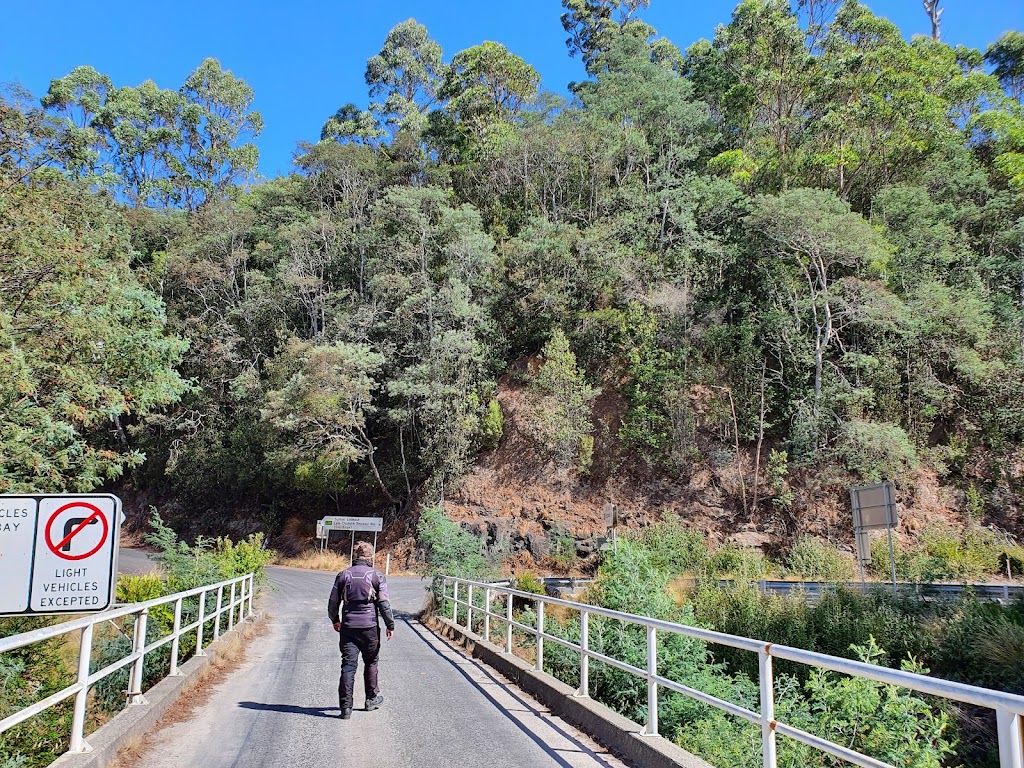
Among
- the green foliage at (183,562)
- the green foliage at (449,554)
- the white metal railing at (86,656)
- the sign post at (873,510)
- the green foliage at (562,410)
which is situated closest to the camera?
the white metal railing at (86,656)

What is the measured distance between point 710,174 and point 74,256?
36.9 m

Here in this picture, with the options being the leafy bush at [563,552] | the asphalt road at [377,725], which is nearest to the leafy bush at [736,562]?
the leafy bush at [563,552]

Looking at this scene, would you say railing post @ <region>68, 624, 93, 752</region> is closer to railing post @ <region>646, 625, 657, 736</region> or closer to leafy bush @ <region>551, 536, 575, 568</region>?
railing post @ <region>646, 625, 657, 736</region>

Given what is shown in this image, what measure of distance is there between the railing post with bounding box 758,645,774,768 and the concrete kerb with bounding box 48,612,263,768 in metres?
4.47

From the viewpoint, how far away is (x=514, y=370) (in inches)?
1571

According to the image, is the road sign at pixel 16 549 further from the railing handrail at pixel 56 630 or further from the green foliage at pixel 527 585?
the green foliage at pixel 527 585

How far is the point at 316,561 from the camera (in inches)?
1499

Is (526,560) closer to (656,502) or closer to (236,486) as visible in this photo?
(656,502)

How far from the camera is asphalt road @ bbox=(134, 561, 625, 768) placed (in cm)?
575

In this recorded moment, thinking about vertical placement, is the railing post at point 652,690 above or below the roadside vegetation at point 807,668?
above

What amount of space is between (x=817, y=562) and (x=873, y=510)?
36.6ft

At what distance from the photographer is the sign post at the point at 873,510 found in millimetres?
15891

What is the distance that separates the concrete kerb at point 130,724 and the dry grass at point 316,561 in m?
28.9

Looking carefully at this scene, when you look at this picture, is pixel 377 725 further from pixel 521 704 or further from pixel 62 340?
pixel 62 340
